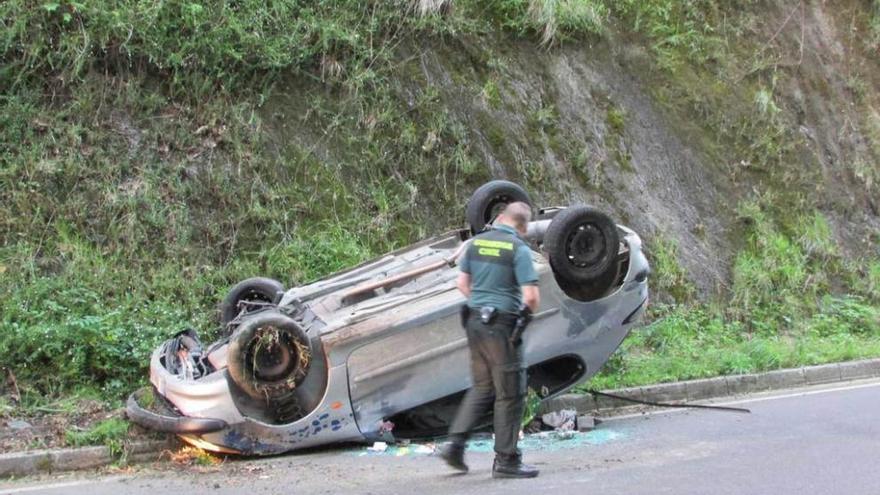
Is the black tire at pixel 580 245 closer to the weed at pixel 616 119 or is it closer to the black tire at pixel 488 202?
the black tire at pixel 488 202

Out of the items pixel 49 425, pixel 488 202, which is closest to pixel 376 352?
pixel 488 202

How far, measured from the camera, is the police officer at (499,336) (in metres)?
6.12

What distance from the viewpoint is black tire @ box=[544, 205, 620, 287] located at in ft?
25.3

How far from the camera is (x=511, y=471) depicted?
20.3ft

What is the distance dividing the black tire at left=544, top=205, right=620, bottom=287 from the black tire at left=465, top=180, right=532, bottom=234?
138 centimetres

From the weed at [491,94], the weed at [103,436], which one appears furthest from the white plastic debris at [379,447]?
the weed at [491,94]

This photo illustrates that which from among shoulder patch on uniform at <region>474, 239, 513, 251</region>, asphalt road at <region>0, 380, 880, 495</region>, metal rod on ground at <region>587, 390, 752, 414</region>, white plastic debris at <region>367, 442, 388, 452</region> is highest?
shoulder patch on uniform at <region>474, 239, 513, 251</region>

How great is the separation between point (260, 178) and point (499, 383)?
5850 millimetres

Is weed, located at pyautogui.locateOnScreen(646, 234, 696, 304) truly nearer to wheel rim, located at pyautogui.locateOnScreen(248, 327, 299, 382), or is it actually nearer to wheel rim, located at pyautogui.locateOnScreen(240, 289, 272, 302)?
wheel rim, located at pyautogui.locateOnScreen(240, 289, 272, 302)

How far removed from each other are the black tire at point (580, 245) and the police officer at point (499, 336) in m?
1.48

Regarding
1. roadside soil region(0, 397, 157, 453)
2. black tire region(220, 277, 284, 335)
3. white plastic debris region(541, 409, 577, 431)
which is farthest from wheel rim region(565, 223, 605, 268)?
roadside soil region(0, 397, 157, 453)

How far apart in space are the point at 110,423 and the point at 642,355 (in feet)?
19.4

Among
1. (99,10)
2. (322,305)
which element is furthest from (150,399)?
(99,10)

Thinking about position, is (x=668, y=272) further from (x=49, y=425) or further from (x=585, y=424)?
(x=49, y=425)
